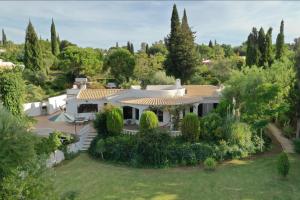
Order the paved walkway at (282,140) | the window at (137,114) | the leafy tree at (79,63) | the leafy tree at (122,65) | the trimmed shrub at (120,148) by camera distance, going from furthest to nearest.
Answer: the leafy tree at (122,65) < the leafy tree at (79,63) < the window at (137,114) < the paved walkway at (282,140) < the trimmed shrub at (120,148)

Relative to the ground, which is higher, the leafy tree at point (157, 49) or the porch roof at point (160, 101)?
the leafy tree at point (157, 49)

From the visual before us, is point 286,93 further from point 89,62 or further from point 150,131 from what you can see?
point 89,62

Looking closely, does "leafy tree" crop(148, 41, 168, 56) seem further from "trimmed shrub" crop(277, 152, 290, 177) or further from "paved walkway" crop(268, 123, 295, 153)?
"trimmed shrub" crop(277, 152, 290, 177)

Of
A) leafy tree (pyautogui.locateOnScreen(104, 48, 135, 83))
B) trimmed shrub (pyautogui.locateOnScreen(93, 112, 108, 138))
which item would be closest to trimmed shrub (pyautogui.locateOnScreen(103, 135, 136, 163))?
trimmed shrub (pyautogui.locateOnScreen(93, 112, 108, 138))

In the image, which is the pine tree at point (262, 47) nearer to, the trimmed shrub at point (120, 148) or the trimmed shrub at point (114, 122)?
the trimmed shrub at point (114, 122)

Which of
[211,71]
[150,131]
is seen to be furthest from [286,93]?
[211,71]

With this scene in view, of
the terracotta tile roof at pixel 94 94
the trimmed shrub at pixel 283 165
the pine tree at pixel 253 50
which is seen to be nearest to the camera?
the trimmed shrub at pixel 283 165

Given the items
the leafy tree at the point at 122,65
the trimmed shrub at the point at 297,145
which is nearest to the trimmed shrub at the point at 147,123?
the trimmed shrub at the point at 297,145
